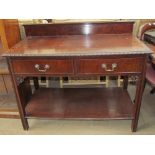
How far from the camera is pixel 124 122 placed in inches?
64.9

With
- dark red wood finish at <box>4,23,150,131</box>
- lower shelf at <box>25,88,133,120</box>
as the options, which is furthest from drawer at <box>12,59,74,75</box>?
lower shelf at <box>25,88,133,120</box>

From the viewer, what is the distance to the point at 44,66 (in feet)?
3.98

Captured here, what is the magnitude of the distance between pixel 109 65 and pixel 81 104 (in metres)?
0.55

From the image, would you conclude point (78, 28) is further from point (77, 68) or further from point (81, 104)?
point (81, 104)

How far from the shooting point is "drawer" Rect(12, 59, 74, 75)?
1.20 metres

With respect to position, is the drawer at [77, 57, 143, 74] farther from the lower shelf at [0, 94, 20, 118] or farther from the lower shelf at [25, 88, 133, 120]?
the lower shelf at [0, 94, 20, 118]

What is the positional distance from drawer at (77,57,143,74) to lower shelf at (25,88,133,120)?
437 millimetres

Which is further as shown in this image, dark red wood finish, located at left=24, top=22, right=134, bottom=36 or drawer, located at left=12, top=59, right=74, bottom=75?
dark red wood finish, located at left=24, top=22, right=134, bottom=36

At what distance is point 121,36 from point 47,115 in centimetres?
92

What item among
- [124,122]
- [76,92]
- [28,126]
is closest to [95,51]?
[76,92]

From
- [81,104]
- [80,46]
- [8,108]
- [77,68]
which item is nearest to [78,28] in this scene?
[80,46]

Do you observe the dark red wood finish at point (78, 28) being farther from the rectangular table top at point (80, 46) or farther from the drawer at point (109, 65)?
the drawer at point (109, 65)
